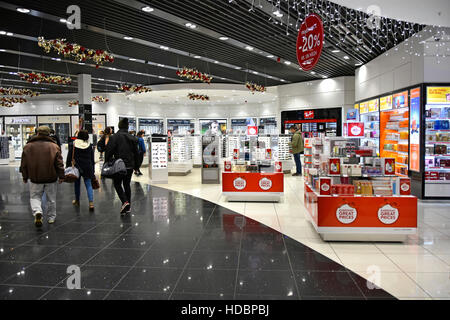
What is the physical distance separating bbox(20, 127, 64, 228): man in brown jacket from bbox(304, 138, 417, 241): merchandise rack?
3862 millimetres

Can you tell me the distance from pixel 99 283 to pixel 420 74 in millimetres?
7291

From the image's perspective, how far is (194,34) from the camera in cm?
865

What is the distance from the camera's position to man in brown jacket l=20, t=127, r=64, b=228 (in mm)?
4938

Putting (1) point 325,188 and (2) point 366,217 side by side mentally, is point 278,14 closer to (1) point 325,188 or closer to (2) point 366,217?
(1) point 325,188

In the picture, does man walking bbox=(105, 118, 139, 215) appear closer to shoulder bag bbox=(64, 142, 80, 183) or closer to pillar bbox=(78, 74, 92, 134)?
shoulder bag bbox=(64, 142, 80, 183)

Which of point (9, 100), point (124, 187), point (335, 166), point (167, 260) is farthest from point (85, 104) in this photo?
point (335, 166)

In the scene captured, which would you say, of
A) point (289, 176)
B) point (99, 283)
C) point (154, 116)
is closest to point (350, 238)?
point (99, 283)

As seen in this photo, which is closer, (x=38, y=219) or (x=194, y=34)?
(x=38, y=219)

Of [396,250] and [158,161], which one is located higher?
[158,161]

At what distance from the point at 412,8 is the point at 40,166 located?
19.4ft

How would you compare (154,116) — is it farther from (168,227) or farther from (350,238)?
(350,238)

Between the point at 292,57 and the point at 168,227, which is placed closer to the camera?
the point at 168,227

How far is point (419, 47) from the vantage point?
23.6 feet

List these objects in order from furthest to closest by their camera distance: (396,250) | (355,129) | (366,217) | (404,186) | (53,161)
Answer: (355,129)
(53,161)
(404,186)
(366,217)
(396,250)
